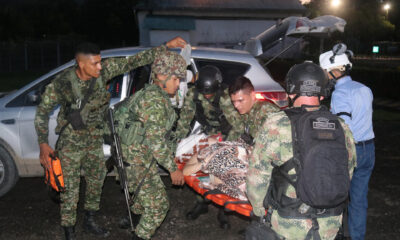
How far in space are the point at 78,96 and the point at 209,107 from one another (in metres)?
1.52

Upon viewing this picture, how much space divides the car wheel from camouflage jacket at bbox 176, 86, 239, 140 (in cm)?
234

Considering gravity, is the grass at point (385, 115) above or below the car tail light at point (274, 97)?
below

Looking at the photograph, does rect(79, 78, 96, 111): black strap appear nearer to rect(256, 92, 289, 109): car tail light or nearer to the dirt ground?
the dirt ground

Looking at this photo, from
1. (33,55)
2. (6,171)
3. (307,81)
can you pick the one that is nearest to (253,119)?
(307,81)

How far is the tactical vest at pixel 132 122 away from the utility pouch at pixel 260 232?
3.95ft

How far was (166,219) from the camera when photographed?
4676 mm

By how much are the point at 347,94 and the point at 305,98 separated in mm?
1268

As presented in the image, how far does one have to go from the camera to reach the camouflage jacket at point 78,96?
3.64 metres

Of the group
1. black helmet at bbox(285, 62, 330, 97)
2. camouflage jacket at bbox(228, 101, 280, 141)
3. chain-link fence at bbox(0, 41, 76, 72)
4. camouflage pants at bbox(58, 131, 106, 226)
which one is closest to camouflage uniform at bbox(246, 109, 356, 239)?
black helmet at bbox(285, 62, 330, 97)

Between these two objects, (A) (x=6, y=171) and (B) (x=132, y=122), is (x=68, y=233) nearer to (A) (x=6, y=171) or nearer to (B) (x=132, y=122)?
(B) (x=132, y=122)

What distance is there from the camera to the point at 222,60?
5105 millimetres

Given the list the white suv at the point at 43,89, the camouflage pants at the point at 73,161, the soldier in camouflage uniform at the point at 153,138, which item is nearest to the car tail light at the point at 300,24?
the white suv at the point at 43,89

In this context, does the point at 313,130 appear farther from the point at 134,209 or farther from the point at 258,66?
the point at 258,66

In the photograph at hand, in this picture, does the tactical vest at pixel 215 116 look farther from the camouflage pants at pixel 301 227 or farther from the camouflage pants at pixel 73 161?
the camouflage pants at pixel 301 227
